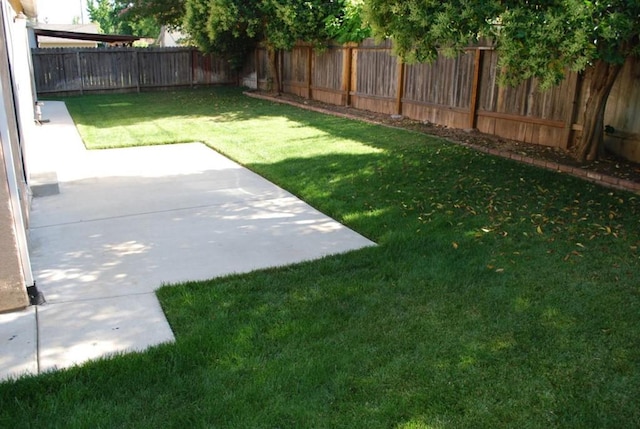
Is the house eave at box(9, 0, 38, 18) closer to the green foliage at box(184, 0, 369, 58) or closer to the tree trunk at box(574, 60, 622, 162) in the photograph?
the green foliage at box(184, 0, 369, 58)

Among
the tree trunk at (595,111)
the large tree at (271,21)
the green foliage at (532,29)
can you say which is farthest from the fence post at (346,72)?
the green foliage at (532,29)

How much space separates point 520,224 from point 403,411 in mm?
3187

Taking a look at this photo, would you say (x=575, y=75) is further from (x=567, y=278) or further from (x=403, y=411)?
(x=403, y=411)

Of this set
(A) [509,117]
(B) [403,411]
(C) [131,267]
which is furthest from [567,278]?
(A) [509,117]

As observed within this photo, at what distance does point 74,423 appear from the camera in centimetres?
271

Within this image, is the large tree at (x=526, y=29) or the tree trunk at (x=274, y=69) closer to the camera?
the large tree at (x=526, y=29)

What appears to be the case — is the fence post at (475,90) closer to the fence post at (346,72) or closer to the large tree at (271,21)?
the large tree at (271,21)

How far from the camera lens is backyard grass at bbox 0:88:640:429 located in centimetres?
282

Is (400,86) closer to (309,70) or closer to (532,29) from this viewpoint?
(309,70)

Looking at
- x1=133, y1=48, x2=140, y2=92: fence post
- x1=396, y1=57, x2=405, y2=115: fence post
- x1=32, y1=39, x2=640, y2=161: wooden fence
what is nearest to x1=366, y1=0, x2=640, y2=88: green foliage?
x1=32, y1=39, x2=640, y2=161: wooden fence

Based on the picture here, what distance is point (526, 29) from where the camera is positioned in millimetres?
5664

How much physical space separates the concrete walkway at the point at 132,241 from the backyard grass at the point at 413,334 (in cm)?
25

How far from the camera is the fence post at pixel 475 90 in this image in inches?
397

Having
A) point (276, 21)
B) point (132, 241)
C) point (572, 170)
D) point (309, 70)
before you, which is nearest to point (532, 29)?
point (572, 170)
